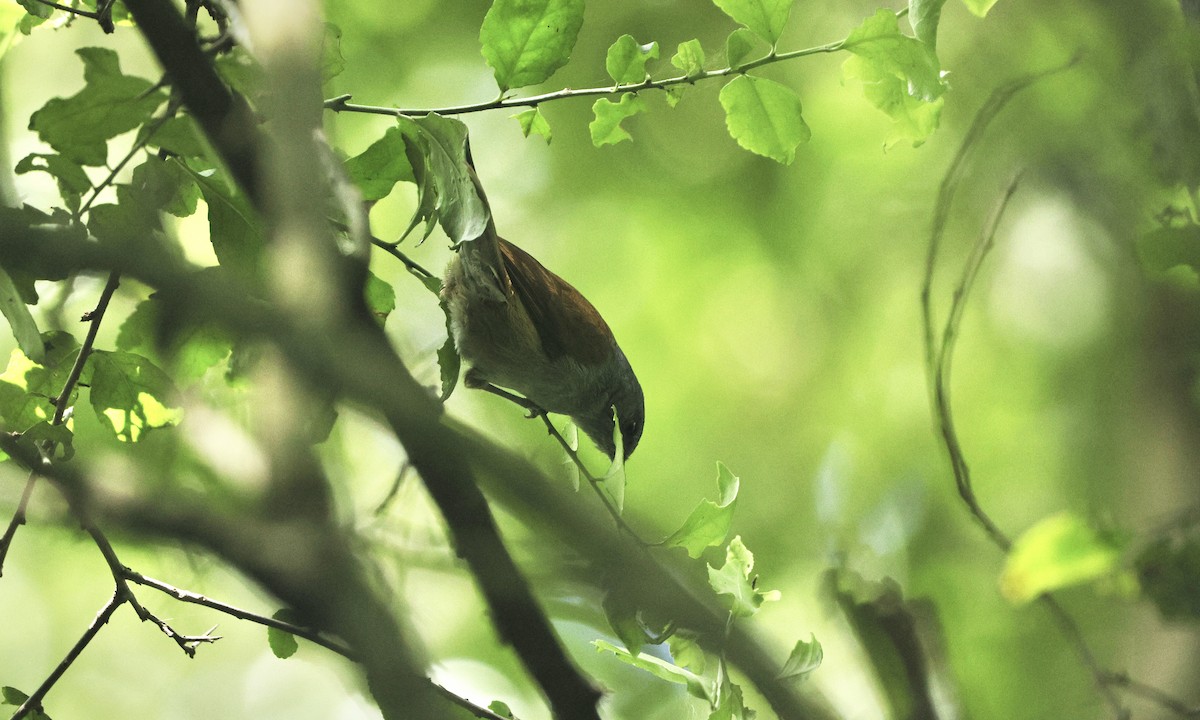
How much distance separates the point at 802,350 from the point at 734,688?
5570 mm

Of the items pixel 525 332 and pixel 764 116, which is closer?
pixel 764 116

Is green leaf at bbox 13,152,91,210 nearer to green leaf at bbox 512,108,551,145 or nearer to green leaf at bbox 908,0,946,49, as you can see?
green leaf at bbox 512,108,551,145

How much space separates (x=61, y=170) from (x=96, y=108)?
0.18m

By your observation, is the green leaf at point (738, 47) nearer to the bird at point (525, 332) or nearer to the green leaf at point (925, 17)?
the green leaf at point (925, 17)

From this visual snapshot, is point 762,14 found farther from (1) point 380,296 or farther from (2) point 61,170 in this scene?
(2) point 61,170

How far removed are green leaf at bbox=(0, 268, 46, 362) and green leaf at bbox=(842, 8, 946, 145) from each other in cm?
136

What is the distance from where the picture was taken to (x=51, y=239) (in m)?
0.75

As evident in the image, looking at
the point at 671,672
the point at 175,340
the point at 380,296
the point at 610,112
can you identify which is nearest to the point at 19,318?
the point at 175,340

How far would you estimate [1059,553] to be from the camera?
827mm

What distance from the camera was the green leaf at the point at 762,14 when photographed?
62.7 inches

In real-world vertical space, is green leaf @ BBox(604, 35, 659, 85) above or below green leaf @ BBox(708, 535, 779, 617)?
above

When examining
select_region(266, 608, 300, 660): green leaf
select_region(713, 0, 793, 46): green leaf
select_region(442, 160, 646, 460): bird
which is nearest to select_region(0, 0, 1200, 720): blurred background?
select_region(442, 160, 646, 460): bird

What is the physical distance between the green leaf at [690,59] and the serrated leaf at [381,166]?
50 centimetres

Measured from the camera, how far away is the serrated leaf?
1478 mm
